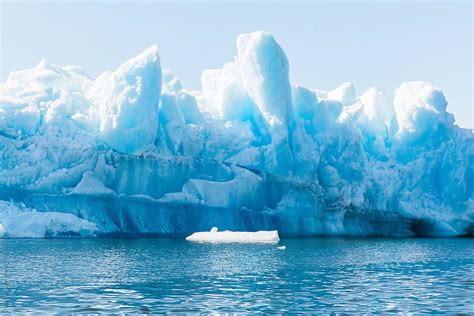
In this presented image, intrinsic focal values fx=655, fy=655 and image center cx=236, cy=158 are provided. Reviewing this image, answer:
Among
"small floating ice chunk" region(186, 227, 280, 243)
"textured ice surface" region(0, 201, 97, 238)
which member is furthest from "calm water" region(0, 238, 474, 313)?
"small floating ice chunk" region(186, 227, 280, 243)

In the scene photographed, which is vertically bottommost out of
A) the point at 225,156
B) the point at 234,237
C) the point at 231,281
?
the point at 231,281

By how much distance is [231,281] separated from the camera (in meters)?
18.4

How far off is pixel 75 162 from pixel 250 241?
11.4m

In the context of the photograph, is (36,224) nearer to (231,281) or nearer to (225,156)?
(225,156)

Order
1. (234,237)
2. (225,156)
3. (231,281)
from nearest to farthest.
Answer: (231,281) → (234,237) → (225,156)

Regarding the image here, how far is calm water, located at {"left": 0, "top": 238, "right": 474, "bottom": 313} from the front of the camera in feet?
46.0

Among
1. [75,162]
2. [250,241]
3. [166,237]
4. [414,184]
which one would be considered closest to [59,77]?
[75,162]

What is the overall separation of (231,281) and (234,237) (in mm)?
20271

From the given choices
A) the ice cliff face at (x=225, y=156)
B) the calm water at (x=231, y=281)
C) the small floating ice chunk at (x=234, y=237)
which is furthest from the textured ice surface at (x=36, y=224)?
the calm water at (x=231, y=281)

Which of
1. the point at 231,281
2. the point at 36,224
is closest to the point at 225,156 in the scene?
the point at 36,224

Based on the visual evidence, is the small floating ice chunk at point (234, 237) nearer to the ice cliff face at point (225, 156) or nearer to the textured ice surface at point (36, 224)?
the ice cliff face at point (225, 156)

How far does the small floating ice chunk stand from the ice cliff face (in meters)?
2.31

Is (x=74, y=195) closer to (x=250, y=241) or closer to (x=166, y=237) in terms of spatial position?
(x=166, y=237)

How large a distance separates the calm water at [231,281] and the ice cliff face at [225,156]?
9.41m
